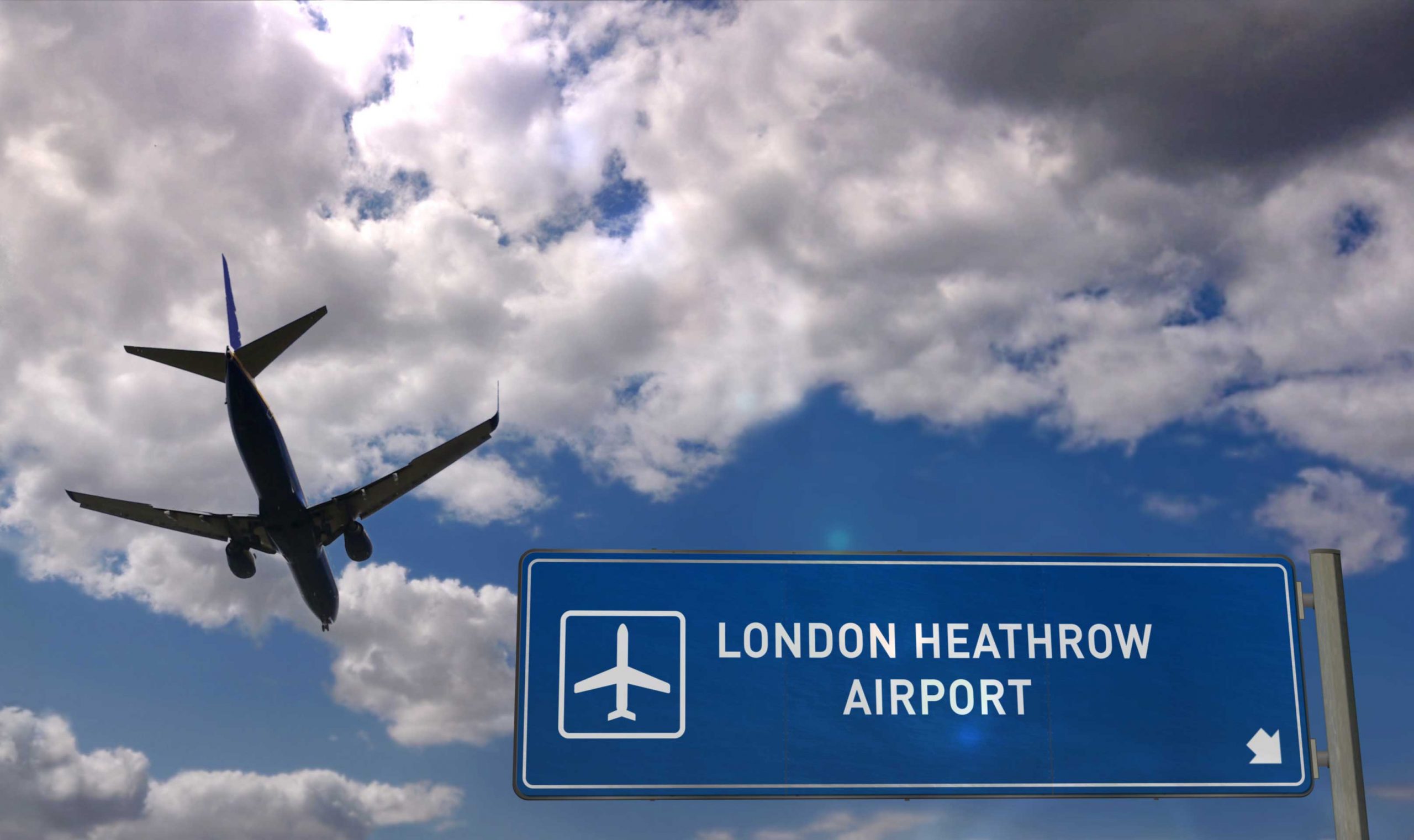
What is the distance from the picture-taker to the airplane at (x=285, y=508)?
41531 millimetres

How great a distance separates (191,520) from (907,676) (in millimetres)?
42251

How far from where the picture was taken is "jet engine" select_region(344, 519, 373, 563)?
147 feet

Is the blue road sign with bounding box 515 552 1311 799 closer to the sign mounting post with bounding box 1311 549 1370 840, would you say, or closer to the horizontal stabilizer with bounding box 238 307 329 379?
the sign mounting post with bounding box 1311 549 1370 840

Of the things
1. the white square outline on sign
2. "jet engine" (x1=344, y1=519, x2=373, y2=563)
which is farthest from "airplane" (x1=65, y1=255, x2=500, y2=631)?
the white square outline on sign

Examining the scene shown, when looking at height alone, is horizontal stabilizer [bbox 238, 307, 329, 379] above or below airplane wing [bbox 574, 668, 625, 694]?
above

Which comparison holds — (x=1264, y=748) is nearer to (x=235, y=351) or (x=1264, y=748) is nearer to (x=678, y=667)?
(x=678, y=667)

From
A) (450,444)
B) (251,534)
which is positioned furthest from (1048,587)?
(251,534)

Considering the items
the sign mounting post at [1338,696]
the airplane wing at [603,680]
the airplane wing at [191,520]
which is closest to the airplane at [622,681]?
the airplane wing at [603,680]

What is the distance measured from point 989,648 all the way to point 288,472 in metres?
35.7

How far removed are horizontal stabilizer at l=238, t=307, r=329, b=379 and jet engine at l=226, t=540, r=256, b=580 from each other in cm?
792

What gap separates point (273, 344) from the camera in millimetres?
48906

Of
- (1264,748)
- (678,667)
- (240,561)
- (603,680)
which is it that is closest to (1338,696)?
(1264,748)

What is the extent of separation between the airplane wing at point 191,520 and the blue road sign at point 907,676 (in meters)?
37.9

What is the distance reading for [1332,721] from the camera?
1012 centimetres
